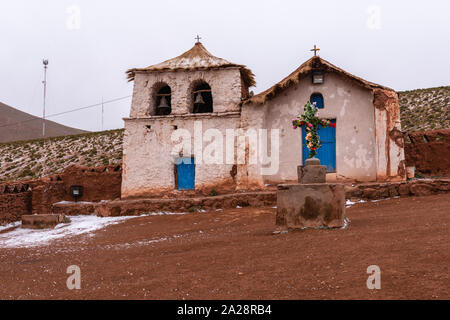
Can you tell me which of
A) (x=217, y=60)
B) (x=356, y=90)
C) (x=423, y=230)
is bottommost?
(x=423, y=230)

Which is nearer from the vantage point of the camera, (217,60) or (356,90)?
(356,90)

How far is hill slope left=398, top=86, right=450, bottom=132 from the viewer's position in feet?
98.9

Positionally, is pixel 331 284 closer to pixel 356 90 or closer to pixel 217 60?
pixel 356 90

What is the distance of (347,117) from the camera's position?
1506cm

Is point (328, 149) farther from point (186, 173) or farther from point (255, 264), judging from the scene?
point (255, 264)

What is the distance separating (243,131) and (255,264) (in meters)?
10.4

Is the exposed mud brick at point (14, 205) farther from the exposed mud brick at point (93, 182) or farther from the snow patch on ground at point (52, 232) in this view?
the exposed mud brick at point (93, 182)

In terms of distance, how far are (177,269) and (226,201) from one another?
8311 mm

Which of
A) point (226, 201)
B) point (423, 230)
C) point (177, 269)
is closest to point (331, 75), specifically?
point (226, 201)

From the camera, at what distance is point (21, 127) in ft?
322

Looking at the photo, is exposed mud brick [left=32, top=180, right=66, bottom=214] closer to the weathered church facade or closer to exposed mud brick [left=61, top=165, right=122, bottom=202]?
exposed mud brick [left=61, top=165, right=122, bottom=202]

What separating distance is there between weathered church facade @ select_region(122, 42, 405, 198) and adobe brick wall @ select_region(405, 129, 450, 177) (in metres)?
3.10

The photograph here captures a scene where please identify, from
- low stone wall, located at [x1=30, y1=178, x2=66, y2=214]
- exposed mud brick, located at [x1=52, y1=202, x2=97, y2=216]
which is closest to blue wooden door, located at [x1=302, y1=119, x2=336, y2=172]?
exposed mud brick, located at [x1=52, y1=202, x2=97, y2=216]

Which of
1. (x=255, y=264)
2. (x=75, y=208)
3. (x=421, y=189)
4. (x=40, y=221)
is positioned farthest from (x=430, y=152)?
(x=40, y=221)
